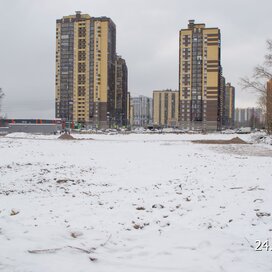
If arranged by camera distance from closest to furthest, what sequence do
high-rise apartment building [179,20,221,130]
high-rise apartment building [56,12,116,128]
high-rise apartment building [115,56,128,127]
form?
high-rise apartment building [56,12,116,128]
high-rise apartment building [179,20,221,130]
high-rise apartment building [115,56,128,127]

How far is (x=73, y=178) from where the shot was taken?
39.9ft

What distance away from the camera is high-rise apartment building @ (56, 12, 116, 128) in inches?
5625

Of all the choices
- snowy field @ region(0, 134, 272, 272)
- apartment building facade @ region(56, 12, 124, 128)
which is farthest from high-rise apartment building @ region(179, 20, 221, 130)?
snowy field @ region(0, 134, 272, 272)

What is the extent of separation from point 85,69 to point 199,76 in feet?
178

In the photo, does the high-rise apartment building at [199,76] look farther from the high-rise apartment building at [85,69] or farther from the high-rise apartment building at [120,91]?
the high-rise apartment building at [85,69]

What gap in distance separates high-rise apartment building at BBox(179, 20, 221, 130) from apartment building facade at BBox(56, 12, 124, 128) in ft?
116

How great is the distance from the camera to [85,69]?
14562 centimetres

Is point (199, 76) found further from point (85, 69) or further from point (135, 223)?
point (135, 223)

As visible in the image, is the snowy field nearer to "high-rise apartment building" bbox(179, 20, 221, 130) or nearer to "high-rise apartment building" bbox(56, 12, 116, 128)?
"high-rise apartment building" bbox(56, 12, 116, 128)

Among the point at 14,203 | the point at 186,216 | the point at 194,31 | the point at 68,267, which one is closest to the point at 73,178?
the point at 14,203

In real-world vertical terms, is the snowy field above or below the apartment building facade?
below

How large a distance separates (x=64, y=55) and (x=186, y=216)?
5885 inches

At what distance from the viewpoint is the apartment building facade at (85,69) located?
143m

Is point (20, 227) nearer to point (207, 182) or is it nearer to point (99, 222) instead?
point (99, 222)
